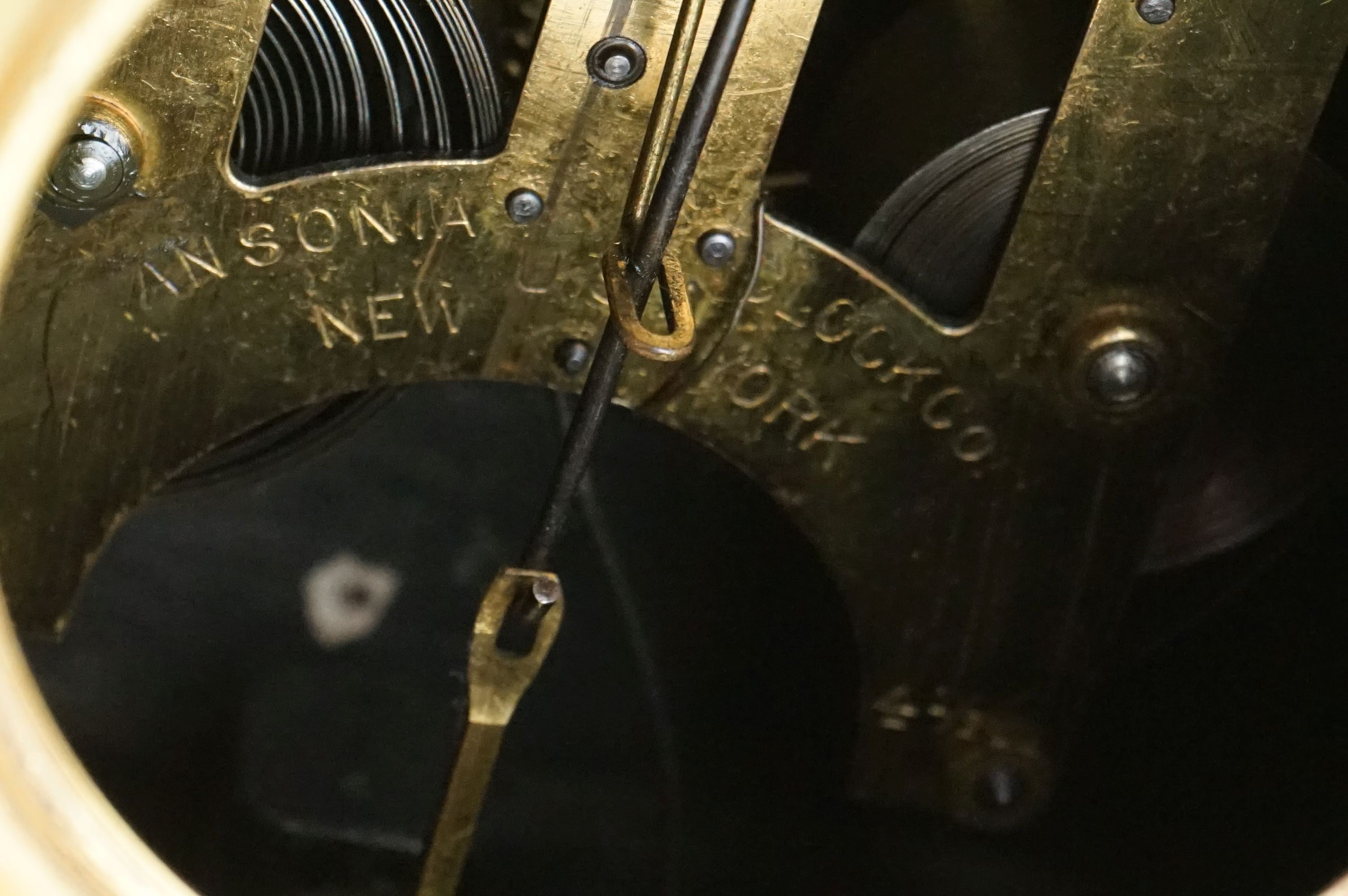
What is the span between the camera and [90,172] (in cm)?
85

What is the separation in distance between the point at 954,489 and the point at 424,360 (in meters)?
0.38

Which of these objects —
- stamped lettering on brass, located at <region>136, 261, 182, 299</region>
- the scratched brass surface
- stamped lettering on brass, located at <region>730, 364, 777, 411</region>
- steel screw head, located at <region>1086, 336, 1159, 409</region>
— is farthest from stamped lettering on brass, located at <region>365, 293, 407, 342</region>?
steel screw head, located at <region>1086, 336, 1159, 409</region>

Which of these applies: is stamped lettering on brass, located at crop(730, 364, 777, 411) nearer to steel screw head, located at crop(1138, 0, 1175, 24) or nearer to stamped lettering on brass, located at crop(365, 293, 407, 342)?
stamped lettering on brass, located at crop(365, 293, 407, 342)

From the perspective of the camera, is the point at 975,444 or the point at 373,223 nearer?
the point at 373,223

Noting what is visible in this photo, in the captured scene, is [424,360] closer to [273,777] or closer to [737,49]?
[737,49]

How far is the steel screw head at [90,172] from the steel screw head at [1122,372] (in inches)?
24.8

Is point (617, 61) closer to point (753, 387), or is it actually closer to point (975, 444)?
point (753, 387)

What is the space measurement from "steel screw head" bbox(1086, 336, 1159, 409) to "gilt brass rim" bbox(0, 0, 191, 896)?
70 centimetres

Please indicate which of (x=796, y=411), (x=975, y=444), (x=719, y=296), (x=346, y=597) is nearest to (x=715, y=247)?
(x=719, y=296)

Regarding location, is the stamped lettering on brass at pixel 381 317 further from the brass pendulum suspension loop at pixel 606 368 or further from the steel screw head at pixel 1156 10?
the steel screw head at pixel 1156 10

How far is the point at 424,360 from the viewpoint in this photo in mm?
947

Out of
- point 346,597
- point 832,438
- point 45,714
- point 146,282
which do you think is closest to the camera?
point 45,714

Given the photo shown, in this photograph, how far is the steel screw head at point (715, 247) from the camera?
0.92m

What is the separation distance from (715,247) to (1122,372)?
0.30 meters
